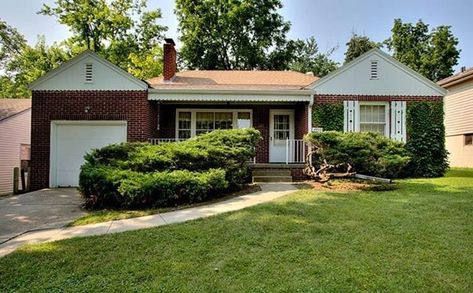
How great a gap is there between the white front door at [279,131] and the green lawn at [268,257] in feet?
22.9

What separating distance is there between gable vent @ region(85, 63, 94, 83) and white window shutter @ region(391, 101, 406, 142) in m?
10.5

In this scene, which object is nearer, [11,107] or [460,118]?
[460,118]

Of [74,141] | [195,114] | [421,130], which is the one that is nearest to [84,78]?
[74,141]

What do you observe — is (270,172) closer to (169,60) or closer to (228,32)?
(169,60)

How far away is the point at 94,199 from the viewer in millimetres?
7250

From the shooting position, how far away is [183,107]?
42.7 ft

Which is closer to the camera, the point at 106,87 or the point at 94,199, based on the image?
the point at 94,199

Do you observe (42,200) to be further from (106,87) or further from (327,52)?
(327,52)

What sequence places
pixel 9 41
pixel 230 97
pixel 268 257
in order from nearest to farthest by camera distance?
pixel 268 257, pixel 230 97, pixel 9 41

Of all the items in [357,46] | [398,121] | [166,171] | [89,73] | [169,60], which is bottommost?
[166,171]

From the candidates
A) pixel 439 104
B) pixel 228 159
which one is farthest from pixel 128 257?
pixel 439 104

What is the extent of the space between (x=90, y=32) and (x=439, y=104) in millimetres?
22562

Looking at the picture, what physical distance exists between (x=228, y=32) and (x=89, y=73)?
60.7 feet

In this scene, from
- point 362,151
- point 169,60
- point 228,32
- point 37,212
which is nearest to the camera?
point 37,212
